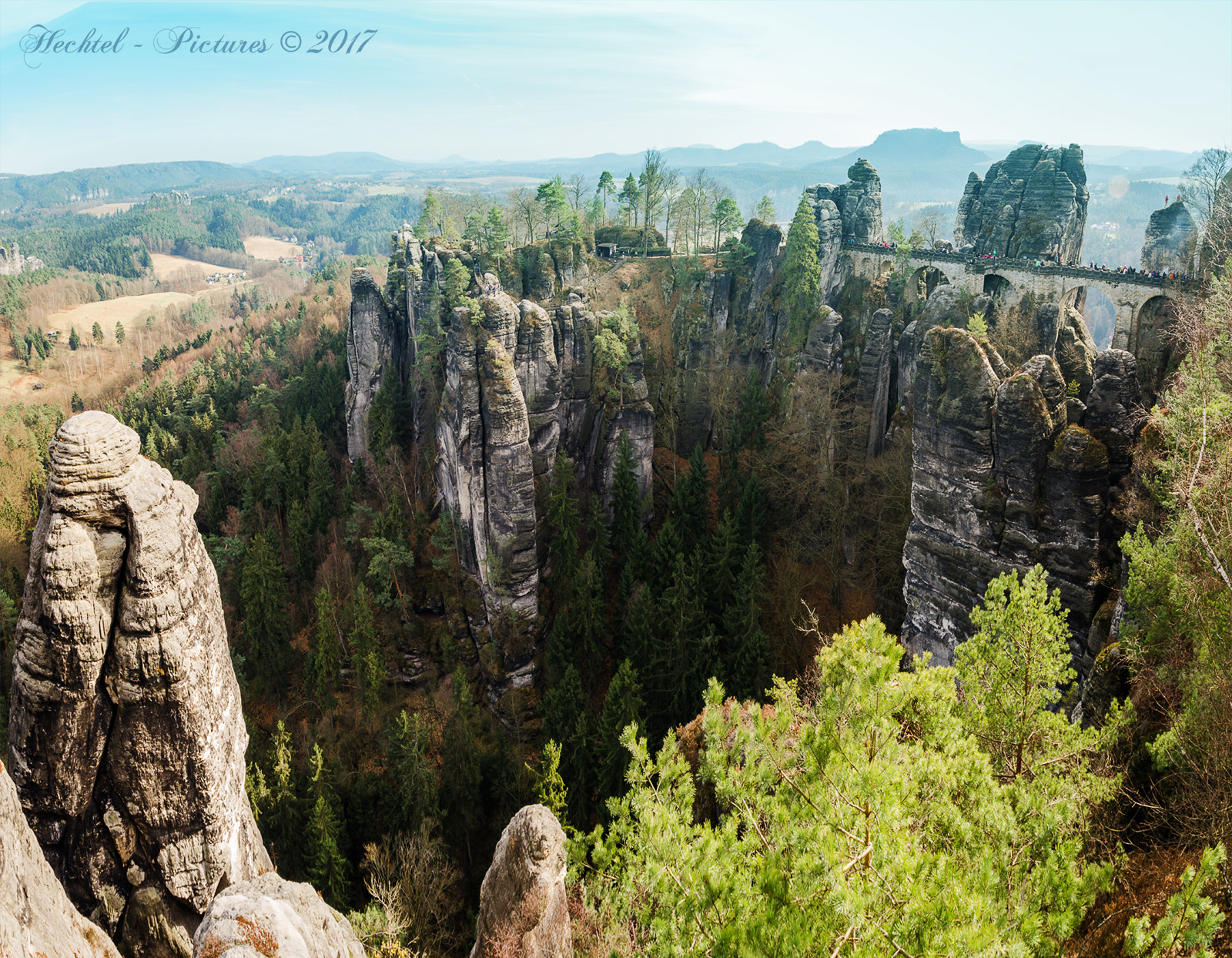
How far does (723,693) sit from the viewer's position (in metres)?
10.8

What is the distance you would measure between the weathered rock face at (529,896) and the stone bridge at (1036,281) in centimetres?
2787

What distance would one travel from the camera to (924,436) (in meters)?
24.1

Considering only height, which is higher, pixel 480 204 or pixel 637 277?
pixel 480 204

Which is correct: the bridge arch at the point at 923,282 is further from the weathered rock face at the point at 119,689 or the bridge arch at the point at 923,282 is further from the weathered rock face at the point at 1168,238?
the weathered rock face at the point at 119,689

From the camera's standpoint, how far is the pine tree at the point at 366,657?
3503 centimetres

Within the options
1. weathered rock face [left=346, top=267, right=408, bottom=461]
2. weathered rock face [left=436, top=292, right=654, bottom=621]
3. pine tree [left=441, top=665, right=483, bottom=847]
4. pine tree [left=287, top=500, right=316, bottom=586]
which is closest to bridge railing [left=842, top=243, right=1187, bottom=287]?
weathered rock face [left=436, top=292, right=654, bottom=621]

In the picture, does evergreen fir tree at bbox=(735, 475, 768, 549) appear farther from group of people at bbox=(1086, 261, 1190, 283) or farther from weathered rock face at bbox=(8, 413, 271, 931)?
weathered rock face at bbox=(8, 413, 271, 931)

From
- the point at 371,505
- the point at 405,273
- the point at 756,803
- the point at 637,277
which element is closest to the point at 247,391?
the point at 405,273

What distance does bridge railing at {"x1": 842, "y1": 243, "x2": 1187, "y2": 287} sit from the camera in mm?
32250

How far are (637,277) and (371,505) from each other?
27.5 m

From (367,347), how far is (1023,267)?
43237mm

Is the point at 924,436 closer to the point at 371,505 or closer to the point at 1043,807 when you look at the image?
the point at 1043,807

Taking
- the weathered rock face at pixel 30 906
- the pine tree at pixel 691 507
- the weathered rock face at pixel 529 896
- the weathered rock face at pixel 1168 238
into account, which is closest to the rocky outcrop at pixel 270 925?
the weathered rock face at pixel 30 906

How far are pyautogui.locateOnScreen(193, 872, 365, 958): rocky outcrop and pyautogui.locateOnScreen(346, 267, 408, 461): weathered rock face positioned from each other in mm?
46965
